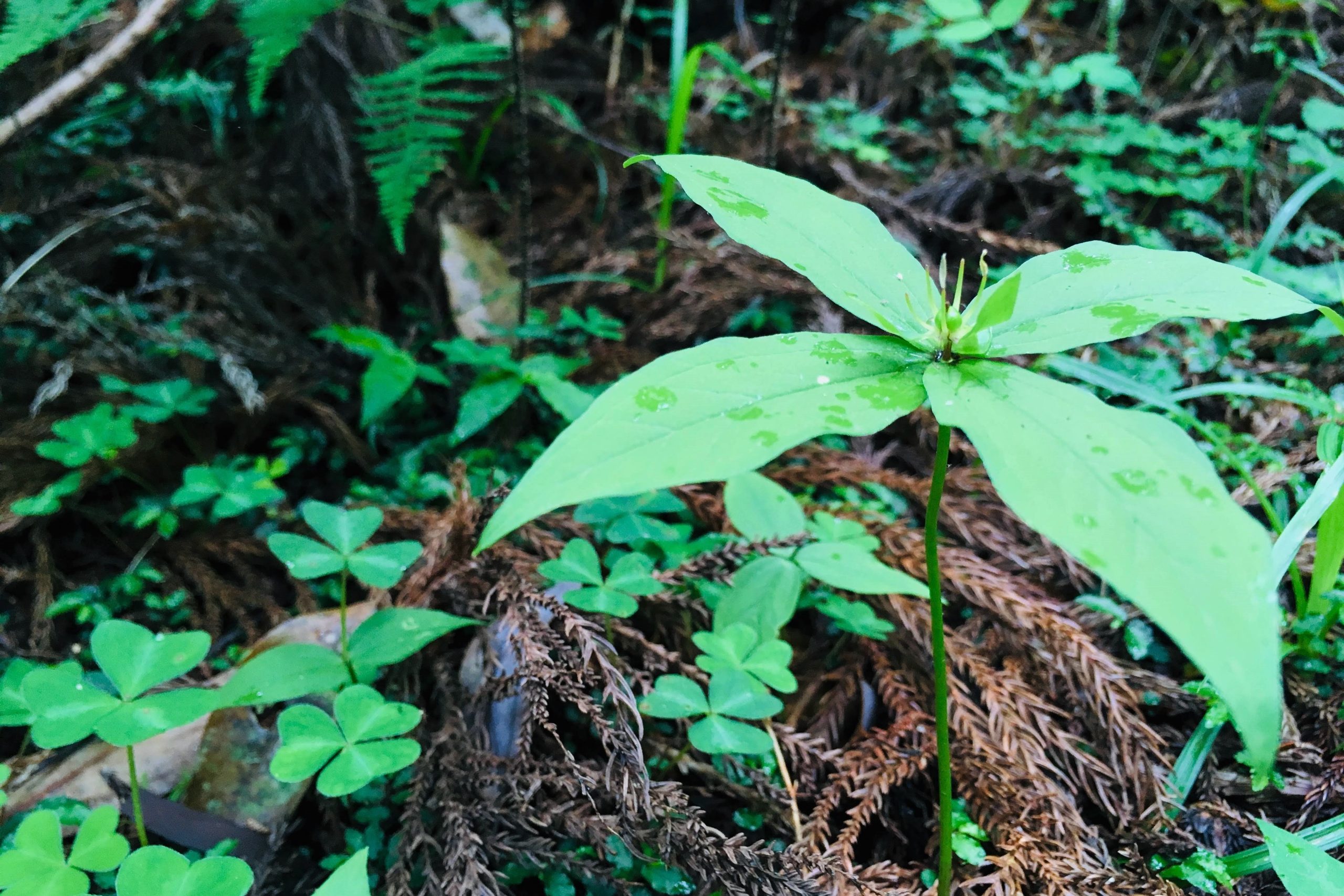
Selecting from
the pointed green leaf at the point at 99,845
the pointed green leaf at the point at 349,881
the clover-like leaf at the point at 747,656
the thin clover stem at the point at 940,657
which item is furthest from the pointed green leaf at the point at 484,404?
the thin clover stem at the point at 940,657

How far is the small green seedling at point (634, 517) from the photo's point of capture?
5.49 feet

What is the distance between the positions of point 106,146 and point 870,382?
3.71 metres

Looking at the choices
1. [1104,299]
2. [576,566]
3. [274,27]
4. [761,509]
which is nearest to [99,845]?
[576,566]

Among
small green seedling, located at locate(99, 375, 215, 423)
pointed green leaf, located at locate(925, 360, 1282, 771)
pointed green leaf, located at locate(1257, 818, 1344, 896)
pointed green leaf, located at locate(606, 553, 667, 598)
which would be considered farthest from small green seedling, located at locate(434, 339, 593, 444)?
pointed green leaf, located at locate(1257, 818, 1344, 896)

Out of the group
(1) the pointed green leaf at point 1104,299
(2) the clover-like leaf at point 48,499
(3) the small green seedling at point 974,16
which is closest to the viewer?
(1) the pointed green leaf at point 1104,299

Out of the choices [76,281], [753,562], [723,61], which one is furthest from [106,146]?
[753,562]

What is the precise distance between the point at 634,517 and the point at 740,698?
53 cm

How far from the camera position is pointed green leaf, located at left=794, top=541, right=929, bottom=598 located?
1437mm

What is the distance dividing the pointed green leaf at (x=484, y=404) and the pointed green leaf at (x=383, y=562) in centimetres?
62

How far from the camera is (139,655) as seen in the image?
1.42m

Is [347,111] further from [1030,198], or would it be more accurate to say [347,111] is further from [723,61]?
[1030,198]

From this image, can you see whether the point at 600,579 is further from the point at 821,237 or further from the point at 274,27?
the point at 274,27

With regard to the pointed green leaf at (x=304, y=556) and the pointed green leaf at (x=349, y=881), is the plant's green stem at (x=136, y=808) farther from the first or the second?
the pointed green leaf at (x=349, y=881)

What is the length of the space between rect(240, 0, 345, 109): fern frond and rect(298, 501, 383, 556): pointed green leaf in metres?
1.57
